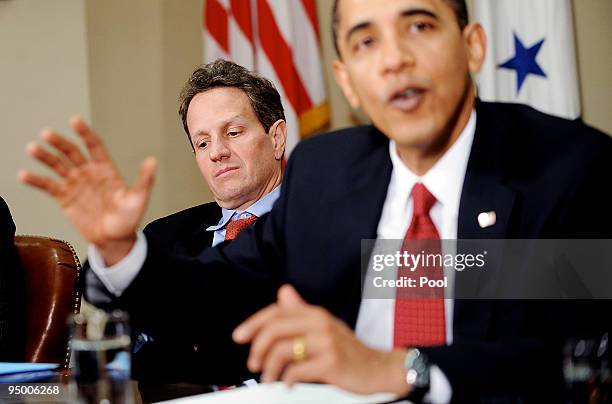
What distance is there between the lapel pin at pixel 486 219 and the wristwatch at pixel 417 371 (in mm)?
313

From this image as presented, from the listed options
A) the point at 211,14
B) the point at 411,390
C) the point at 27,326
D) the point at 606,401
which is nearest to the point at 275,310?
the point at 411,390

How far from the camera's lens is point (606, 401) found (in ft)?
4.20

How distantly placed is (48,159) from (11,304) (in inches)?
51.3

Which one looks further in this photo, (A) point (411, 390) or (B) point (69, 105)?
(B) point (69, 105)

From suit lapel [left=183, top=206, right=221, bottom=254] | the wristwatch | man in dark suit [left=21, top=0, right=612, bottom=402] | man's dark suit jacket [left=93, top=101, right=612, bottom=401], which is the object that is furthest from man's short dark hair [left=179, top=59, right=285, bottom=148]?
the wristwatch

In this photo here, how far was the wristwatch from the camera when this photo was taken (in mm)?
1265

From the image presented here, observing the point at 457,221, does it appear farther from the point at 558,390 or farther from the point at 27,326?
the point at 27,326

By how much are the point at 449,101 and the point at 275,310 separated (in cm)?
52

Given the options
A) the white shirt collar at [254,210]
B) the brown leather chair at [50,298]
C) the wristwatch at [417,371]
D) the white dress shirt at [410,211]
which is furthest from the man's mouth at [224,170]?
the wristwatch at [417,371]

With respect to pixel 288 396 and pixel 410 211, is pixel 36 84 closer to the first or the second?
pixel 410 211

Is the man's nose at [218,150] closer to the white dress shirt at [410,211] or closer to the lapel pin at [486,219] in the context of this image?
the white dress shirt at [410,211]

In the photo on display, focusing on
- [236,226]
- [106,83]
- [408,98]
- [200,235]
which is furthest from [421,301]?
[106,83]

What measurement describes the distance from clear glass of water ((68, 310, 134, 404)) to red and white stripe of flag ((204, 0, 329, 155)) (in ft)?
7.82

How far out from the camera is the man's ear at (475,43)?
154cm
